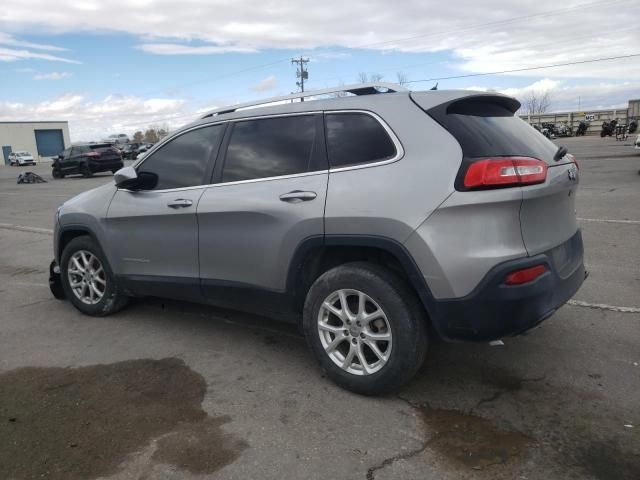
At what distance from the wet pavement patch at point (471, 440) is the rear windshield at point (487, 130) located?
148 centimetres

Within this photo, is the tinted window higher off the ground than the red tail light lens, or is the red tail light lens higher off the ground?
the tinted window

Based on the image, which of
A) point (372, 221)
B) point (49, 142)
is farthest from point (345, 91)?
point (49, 142)

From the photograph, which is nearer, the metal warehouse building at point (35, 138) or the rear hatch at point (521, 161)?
the rear hatch at point (521, 161)

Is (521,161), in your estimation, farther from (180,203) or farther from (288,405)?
(180,203)

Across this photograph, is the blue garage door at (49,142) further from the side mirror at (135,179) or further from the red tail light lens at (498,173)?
the red tail light lens at (498,173)

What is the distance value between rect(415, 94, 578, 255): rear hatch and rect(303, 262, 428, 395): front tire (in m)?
0.73

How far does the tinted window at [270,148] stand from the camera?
12.0ft

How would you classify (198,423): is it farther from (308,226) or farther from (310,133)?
(310,133)

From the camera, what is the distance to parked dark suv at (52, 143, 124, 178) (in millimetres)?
27547

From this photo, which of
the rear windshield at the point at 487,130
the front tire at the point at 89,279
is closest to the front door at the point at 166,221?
the front tire at the point at 89,279

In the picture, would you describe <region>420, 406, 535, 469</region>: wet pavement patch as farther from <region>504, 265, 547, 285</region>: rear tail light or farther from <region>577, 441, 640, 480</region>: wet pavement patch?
<region>504, 265, 547, 285</region>: rear tail light

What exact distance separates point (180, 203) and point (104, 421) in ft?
5.45

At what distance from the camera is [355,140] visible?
342cm

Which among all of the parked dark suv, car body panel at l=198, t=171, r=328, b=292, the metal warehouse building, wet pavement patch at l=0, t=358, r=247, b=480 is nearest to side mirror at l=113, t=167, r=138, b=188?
car body panel at l=198, t=171, r=328, b=292
